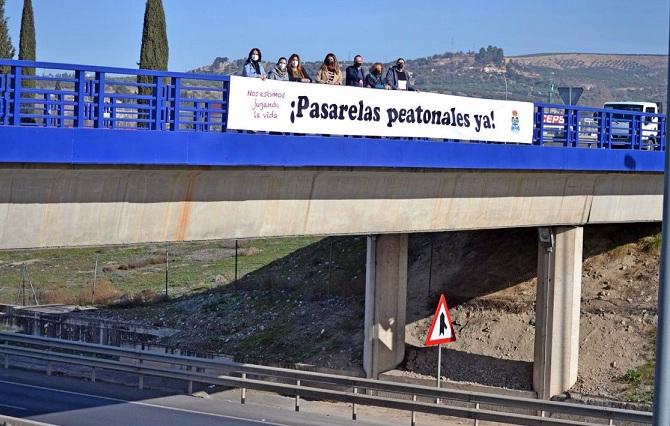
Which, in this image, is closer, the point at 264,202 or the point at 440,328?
the point at 264,202

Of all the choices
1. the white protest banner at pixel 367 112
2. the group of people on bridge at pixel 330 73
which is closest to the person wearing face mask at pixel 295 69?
the group of people on bridge at pixel 330 73

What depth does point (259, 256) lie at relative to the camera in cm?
5191

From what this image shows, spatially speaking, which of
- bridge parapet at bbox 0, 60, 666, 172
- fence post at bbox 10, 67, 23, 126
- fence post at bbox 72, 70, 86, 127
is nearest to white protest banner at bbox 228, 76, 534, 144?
bridge parapet at bbox 0, 60, 666, 172

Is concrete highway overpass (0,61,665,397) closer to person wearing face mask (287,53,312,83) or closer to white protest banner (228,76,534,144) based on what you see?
→ white protest banner (228,76,534,144)

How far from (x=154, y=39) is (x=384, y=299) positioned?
1502 cm

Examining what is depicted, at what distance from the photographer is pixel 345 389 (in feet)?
77.9

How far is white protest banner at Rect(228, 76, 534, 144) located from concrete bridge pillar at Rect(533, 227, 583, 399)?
384 cm

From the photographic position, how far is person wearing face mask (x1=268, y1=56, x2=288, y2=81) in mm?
18700

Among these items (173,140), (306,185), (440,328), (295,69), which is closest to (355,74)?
(295,69)

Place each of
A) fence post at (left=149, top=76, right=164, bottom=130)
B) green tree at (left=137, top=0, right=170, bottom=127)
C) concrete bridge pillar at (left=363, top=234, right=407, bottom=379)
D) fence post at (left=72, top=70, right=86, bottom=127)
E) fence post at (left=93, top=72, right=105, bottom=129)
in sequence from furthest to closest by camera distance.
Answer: green tree at (left=137, top=0, right=170, bottom=127) < concrete bridge pillar at (left=363, top=234, right=407, bottom=379) < fence post at (left=149, top=76, right=164, bottom=130) < fence post at (left=93, top=72, right=105, bottom=129) < fence post at (left=72, top=70, right=86, bottom=127)

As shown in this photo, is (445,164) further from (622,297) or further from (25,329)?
(25,329)

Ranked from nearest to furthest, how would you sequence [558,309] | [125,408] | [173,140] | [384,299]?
[173,140] → [125,408] → [558,309] → [384,299]

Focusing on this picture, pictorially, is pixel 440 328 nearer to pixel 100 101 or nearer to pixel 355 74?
pixel 355 74

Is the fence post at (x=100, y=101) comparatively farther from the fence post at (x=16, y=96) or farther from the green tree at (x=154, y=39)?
the green tree at (x=154, y=39)
